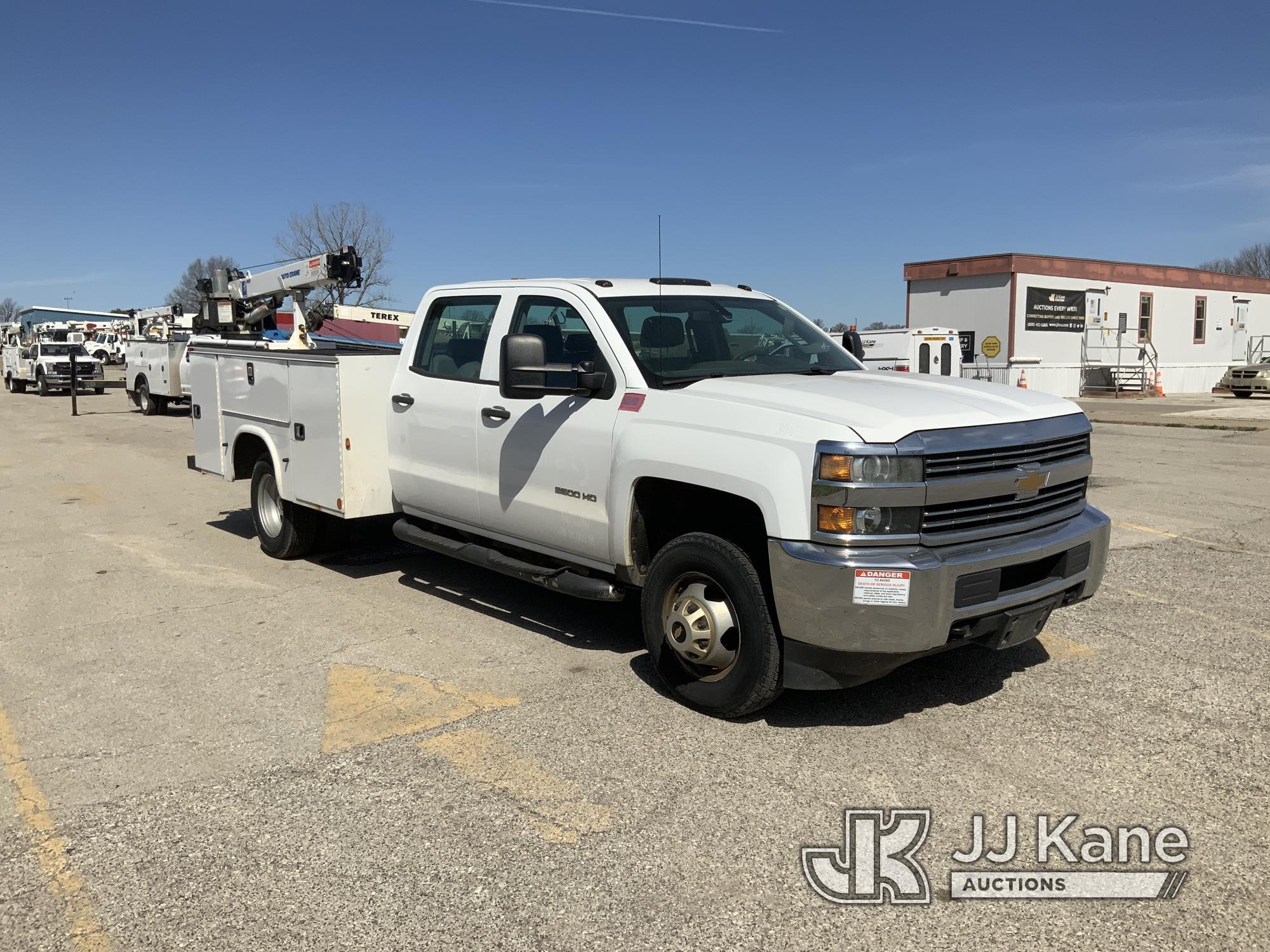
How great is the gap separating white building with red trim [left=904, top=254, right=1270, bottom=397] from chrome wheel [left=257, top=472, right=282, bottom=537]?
90.3 ft

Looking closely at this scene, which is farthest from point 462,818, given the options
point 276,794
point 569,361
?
point 569,361

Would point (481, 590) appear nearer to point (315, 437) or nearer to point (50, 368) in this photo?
point (315, 437)

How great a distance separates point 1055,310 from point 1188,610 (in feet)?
100

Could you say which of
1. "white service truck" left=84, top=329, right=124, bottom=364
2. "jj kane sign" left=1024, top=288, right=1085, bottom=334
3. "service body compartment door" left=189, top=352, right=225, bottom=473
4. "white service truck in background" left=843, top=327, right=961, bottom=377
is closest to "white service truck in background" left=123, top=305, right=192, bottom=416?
"service body compartment door" left=189, top=352, right=225, bottom=473

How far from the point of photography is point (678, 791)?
158 inches

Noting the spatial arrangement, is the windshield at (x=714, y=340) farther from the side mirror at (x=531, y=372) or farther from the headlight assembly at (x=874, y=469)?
the headlight assembly at (x=874, y=469)

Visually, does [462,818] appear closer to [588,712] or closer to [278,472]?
[588,712]

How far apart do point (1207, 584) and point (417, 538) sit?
547 centimetres

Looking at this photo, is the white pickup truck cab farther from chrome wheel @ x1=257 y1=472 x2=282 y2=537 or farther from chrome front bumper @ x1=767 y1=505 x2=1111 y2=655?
chrome wheel @ x1=257 y1=472 x2=282 y2=537

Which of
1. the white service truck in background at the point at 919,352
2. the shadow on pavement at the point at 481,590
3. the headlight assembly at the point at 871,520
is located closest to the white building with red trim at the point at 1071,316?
the white service truck in background at the point at 919,352

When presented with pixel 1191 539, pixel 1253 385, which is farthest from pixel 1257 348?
pixel 1191 539

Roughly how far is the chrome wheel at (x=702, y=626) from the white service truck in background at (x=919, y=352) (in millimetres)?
18998

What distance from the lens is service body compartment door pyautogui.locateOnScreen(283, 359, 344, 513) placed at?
682 centimetres

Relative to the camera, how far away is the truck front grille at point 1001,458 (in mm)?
4156
